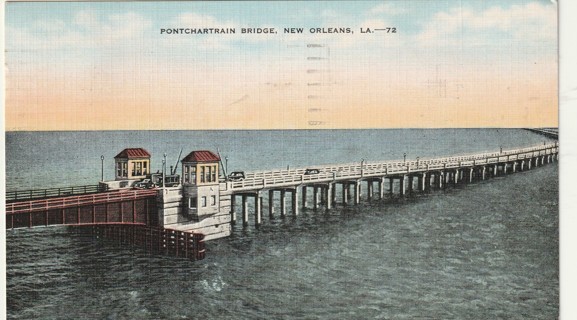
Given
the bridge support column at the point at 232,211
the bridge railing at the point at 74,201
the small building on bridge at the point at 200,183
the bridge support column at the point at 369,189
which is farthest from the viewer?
the bridge support column at the point at 369,189

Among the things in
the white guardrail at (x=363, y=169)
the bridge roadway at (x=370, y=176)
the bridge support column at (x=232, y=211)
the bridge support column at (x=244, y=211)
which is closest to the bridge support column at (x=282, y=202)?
the bridge roadway at (x=370, y=176)

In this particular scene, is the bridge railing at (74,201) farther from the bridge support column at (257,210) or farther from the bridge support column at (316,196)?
the bridge support column at (316,196)

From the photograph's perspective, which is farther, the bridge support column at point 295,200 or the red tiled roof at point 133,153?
the bridge support column at point 295,200

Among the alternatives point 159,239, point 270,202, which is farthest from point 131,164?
point 270,202

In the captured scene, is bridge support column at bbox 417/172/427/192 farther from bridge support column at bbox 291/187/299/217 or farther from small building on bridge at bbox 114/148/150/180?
small building on bridge at bbox 114/148/150/180

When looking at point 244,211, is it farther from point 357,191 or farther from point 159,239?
point 357,191

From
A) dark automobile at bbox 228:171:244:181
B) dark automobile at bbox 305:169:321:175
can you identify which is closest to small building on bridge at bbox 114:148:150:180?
dark automobile at bbox 228:171:244:181
